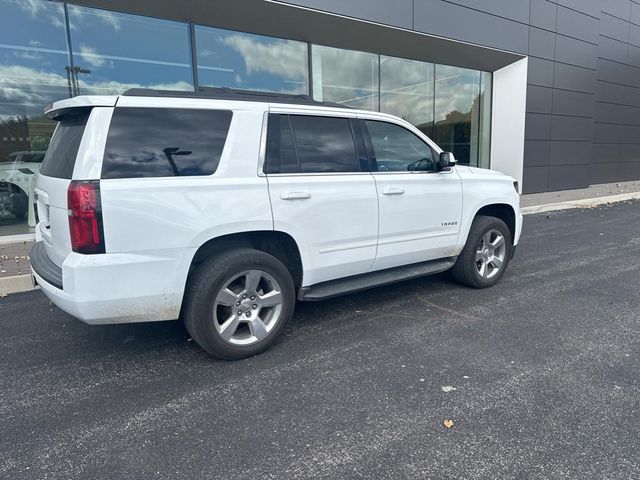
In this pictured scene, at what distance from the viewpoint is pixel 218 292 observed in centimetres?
337

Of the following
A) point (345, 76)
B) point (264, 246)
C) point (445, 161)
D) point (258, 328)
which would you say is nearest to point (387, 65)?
point (345, 76)

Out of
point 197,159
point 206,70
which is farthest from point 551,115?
point 197,159

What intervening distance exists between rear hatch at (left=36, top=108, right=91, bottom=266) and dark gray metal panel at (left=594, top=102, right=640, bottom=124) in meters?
19.2

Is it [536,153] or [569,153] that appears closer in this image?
[536,153]

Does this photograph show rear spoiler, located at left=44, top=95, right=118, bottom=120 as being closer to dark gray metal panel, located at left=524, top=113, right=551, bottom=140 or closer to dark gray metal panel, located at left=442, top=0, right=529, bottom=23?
dark gray metal panel, located at left=442, top=0, right=529, bottom=23

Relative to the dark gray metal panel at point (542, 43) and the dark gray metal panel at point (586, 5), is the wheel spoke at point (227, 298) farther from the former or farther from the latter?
the dark gray metal panel at point (586, 5)

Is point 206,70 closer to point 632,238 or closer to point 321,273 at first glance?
point 321,273

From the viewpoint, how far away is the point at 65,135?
3.38 meters

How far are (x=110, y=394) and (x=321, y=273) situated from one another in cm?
189

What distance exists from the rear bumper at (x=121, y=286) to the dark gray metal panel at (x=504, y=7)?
451 inches

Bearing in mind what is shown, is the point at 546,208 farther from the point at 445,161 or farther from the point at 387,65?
the point at 445,161

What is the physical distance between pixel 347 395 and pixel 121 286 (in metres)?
1.73

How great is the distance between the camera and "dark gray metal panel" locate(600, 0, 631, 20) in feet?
52.3

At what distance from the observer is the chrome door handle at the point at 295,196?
3620 mm
